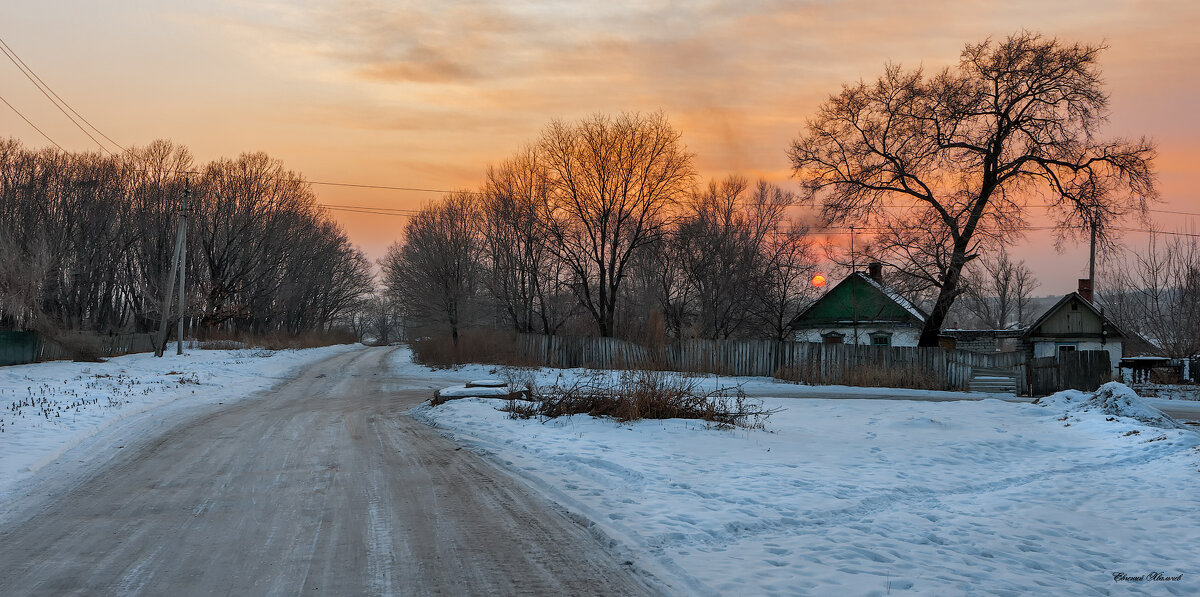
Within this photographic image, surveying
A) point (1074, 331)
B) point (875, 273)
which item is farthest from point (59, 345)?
point (1074, 331)

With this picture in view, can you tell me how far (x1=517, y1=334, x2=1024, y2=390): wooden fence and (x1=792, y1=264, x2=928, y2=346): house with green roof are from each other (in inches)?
476

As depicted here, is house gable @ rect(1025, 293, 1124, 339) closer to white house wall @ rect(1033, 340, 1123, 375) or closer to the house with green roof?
white house wall @ rect(1033, 340, 1123, 375)

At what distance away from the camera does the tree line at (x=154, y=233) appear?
48.7m

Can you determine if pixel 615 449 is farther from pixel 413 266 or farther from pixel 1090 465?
pixel 413 266

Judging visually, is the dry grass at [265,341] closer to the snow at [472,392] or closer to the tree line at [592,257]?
the tree line at [592,257]

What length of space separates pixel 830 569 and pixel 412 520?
146 inches

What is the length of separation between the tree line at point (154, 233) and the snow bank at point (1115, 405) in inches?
1882

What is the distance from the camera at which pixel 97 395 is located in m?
18.2

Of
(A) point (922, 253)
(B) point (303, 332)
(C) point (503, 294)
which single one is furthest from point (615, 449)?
(B) point (303, 332)

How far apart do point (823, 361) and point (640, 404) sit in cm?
1893

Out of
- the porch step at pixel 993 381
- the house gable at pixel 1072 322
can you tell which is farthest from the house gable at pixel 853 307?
the porch step at pixel 993 381

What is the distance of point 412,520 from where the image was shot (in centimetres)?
673

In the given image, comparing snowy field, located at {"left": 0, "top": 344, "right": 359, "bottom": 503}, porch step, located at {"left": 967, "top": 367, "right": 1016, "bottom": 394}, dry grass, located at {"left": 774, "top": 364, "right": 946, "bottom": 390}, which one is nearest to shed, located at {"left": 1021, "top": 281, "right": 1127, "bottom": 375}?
porch step, located at {"left": 967, "top": 367, "right": 1016, "bottom": 394}

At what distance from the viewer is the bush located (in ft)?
42.8
